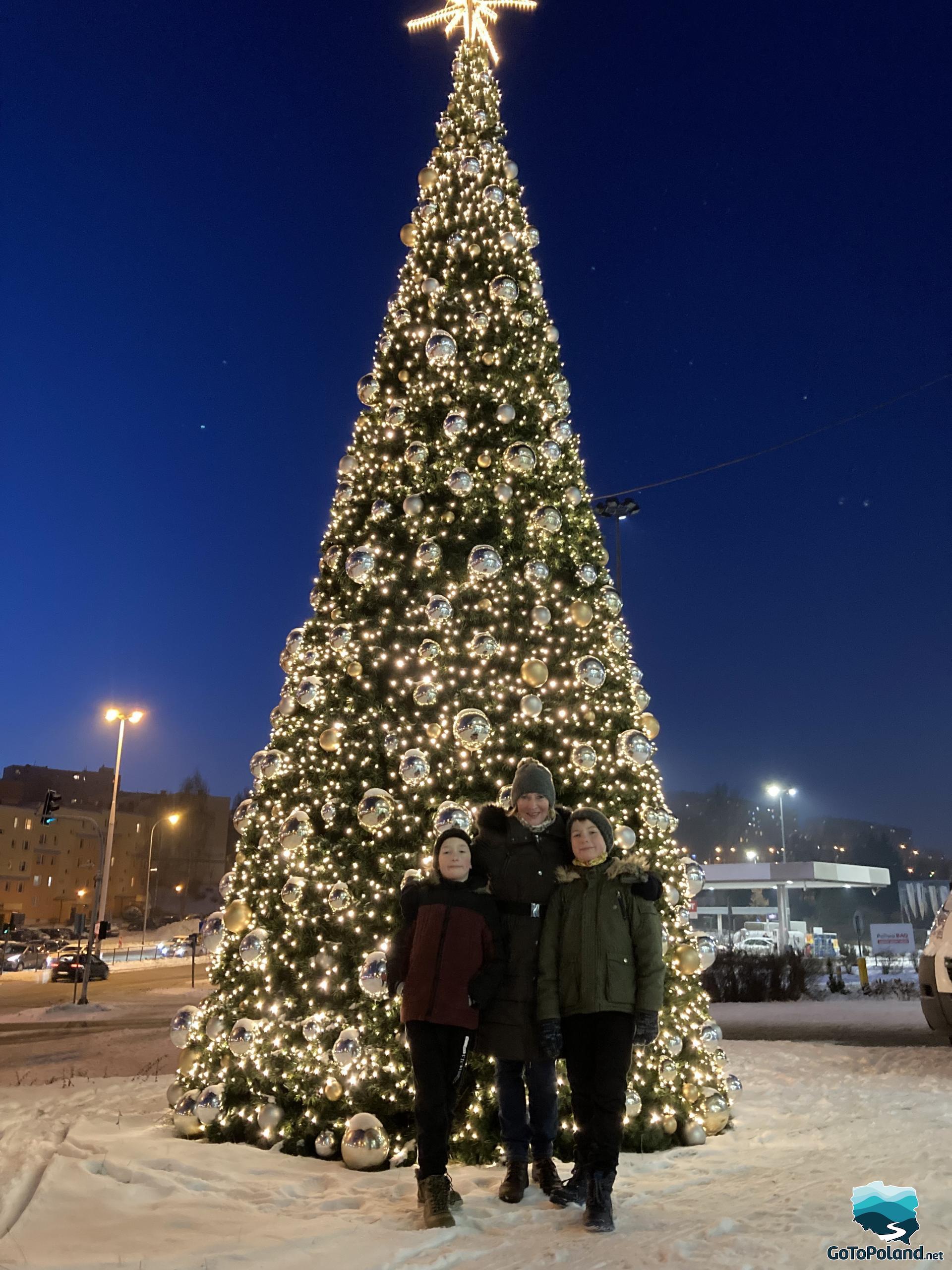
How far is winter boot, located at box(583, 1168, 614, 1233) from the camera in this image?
3787 millimetres

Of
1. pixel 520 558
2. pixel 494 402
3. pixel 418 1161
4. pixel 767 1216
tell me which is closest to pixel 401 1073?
pixel 418 1161

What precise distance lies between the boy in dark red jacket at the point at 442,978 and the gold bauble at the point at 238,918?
187 cm

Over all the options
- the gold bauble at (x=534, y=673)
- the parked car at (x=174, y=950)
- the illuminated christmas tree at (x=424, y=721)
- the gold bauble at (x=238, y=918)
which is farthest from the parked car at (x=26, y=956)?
the gold bauble at (x=534, y=673)

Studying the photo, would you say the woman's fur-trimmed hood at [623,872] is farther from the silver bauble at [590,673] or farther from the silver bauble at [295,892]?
the silver bauble at [295,892]

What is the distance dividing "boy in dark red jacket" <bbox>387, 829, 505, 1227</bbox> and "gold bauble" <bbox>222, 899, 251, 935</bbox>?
1867 mm

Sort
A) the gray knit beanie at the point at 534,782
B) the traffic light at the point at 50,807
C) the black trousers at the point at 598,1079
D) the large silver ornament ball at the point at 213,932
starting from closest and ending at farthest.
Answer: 1. the black trousers at the point at 598,1079
2. the gray knit beanie at the point at 534,782
3. the large silver ornament ball at the point at 213,932
4. the traffic light at the point at 50,807

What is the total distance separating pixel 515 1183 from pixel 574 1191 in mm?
293

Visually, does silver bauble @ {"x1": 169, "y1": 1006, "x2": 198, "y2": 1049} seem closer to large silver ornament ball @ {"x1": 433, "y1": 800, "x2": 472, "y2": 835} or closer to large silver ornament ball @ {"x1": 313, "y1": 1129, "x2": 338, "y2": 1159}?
large silver ornament ball @ {"x1": 313, "y1": 1129, "x2": 338, "y2": 1159}

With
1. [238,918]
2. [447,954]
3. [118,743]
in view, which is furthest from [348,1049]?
[118,743]

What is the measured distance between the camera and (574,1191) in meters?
4.19

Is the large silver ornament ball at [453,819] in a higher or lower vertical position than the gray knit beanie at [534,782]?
lower

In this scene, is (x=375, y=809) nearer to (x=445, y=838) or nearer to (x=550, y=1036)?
(x=445, y=838)

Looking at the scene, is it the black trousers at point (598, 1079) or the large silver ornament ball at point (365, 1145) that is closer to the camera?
the black trousers at point (598, 1079)

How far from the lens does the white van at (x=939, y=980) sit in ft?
31.0
